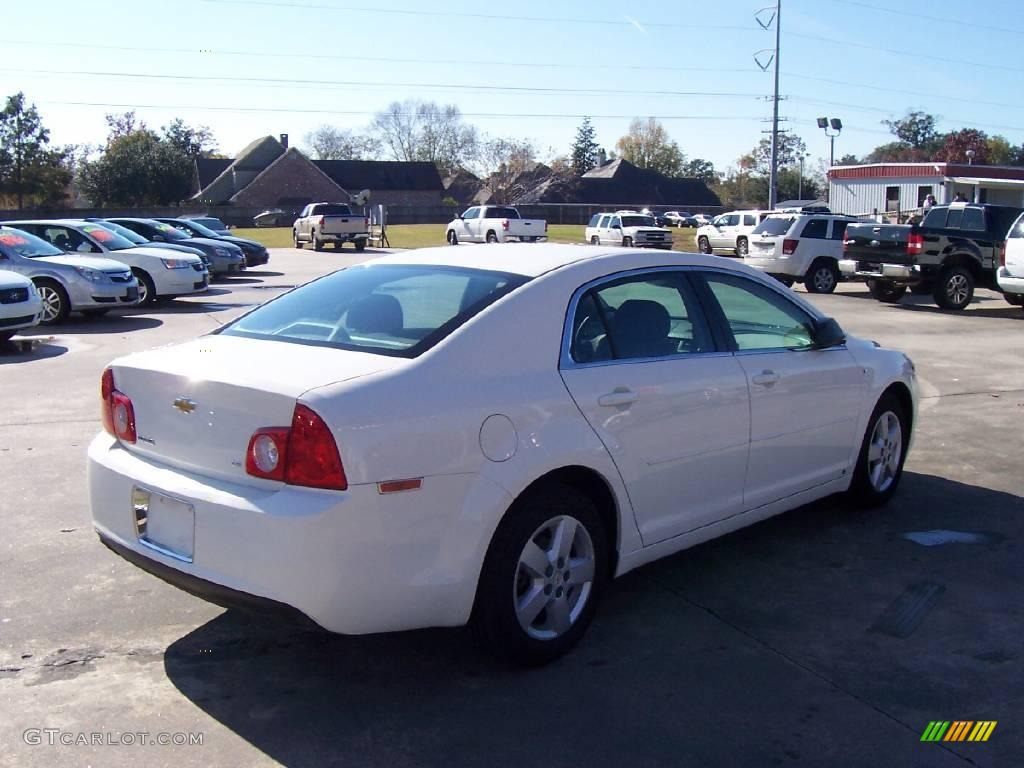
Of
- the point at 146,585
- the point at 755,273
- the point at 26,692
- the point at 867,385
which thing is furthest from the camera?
the point at 867,385

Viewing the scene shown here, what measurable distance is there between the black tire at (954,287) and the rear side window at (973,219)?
105 cm

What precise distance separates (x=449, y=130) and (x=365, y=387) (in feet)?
378

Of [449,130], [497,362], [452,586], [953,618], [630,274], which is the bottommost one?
[953,618]

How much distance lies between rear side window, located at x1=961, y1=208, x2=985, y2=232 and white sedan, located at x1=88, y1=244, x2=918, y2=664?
643 inches

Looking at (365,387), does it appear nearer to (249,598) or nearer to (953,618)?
(249,598)

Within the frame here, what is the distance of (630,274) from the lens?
476 centimetres

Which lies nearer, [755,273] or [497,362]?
[497,362]

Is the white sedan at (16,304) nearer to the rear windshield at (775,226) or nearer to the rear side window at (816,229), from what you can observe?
the rear windshield at (775,226)

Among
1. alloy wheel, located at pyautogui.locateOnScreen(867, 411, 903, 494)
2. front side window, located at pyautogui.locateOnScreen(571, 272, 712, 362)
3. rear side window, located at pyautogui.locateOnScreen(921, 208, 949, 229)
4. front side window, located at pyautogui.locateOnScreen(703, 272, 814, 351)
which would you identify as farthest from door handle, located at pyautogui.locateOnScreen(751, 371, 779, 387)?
rear side window, located at pyautogui.locateOnScreen(921, 208, 949, 229)

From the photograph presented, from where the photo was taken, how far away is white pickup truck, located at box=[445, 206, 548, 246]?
40.8m

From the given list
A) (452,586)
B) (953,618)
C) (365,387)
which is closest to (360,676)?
(452,586)

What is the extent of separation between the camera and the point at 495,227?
135 feet

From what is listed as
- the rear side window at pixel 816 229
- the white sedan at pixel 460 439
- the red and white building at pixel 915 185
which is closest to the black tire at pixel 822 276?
the rear side window at pixel 816 229

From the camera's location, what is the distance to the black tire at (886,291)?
66.7ft
